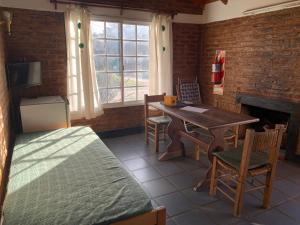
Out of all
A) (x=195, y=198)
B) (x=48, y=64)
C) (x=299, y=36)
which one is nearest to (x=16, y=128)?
(x=48, y=64)

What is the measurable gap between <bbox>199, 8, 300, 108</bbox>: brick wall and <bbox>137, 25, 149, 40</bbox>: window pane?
1215 mm

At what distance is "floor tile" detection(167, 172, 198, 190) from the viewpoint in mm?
2650

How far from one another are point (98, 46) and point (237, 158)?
280 cm

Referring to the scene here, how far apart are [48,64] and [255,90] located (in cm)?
325

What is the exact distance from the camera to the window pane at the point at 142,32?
411cm

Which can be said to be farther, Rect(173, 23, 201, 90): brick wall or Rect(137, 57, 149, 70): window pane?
Rect(173, 23, 201, 90): brick wall

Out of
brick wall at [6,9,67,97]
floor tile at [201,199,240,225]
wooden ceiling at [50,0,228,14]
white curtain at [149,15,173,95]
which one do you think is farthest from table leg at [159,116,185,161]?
wooden ceiling at [50,0,228,14]

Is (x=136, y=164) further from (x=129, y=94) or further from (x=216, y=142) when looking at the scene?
(x=129, y=94)

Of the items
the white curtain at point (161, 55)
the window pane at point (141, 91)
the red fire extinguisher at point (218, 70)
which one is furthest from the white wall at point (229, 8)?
the window pane at point (141, 91)

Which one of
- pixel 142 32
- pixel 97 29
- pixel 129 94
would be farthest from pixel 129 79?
pixel 97 29

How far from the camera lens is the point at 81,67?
11.9 feet

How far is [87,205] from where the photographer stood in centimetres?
150

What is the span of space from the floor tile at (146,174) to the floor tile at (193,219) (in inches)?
28.8

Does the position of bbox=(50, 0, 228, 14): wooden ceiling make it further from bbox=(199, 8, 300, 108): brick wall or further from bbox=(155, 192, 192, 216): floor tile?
bbox=(155, 192, 192, 216): floor tile
